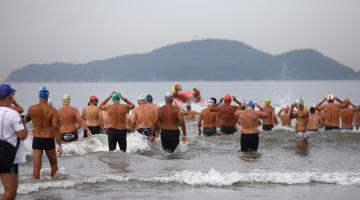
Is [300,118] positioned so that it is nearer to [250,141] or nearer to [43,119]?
[250,141]

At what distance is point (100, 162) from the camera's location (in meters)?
13.9

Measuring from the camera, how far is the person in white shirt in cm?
746

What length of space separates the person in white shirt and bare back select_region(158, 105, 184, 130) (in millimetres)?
7334

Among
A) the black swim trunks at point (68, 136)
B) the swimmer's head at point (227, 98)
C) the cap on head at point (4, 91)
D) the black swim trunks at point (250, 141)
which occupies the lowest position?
the black swim trunks at point (250, 141)

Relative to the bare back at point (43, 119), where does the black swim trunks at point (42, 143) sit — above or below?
below

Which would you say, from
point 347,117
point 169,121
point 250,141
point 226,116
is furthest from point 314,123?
point 169,121

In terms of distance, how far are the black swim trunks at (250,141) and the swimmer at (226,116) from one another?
8.56 feet

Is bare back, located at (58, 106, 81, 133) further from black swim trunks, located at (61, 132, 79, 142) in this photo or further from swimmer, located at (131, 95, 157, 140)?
swimmer, located at (131, 95, 157, 140)

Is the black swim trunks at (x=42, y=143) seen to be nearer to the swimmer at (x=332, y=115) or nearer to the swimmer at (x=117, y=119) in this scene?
the swimmer at (x=117, y=119)

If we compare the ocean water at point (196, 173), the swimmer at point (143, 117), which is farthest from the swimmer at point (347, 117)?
the swimmer at point (143, 117)

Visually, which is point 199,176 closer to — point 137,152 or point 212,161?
point 212,161

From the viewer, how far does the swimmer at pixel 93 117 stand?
16938 millimetres

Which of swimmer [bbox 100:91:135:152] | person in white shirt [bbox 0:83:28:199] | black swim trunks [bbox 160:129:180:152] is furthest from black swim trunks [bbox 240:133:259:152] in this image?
person in white shirt [bbox 0:83:28:199]

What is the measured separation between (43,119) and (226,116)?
355 inches
